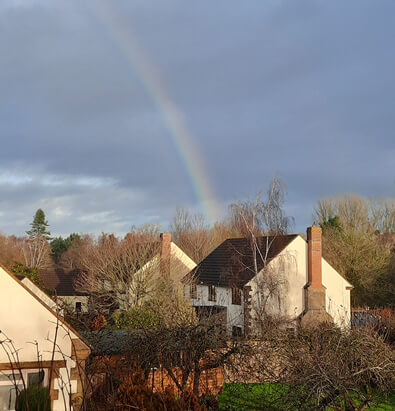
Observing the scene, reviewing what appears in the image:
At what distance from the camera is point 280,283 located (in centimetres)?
3344

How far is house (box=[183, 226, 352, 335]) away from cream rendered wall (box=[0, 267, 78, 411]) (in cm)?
1950

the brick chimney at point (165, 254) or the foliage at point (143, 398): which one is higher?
the brick chimney at point (165, 254)

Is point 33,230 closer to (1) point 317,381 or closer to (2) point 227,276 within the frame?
(2) point 227,276

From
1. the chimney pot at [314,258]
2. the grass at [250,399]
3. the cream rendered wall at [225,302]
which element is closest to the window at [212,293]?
the cream rendered wall at [225,302]

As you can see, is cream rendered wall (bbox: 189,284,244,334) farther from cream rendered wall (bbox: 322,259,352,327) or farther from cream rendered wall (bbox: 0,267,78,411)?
cream rendered wall (bbox: 0,267,78,411)

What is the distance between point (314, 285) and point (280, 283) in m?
2.87

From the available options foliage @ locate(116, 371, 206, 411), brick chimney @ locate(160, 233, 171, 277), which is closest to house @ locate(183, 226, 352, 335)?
brick chimney @ locate(160, 233, 171, 277)

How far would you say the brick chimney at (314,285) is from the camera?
34.4 metres

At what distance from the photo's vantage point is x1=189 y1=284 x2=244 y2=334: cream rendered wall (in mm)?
34062

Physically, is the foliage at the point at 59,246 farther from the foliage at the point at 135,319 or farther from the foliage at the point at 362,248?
the foliage at the point at 135,319

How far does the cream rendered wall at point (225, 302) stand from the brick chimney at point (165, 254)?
2249 mm

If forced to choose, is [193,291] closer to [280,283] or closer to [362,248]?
[280,283]

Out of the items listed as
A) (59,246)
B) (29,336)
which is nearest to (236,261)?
(29,336)

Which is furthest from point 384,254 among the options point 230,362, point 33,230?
point 33,230
